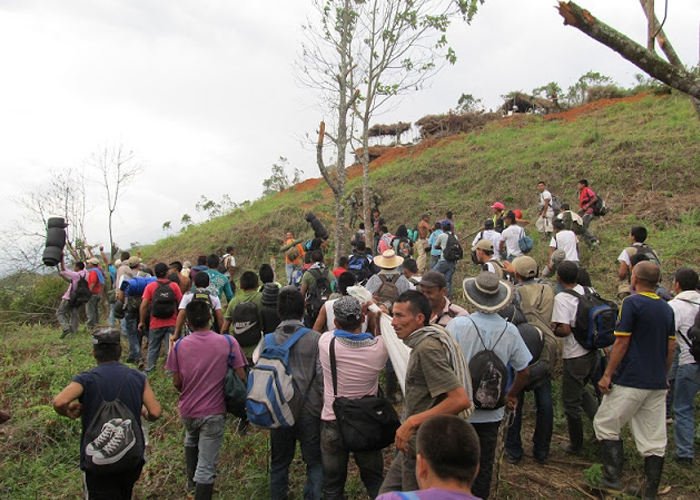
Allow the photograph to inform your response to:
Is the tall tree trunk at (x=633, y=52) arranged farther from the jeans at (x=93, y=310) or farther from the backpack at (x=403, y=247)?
the jeans at (x=93, y=310)

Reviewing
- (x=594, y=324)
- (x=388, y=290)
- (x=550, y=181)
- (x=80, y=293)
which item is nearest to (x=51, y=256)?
(x=80, y=293)

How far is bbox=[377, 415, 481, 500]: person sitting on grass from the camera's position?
5.08 feet

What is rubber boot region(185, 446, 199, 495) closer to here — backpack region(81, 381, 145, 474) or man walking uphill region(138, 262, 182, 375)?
backpack region(81, 381, 145, 474)

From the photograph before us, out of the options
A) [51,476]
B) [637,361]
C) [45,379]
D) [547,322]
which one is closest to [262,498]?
[51,476]

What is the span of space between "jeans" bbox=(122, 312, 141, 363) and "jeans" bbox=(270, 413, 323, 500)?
4.64 m

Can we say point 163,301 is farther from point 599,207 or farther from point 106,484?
point 599,207

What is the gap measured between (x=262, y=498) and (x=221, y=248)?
15.4 metres

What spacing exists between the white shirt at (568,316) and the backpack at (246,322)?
120 inches

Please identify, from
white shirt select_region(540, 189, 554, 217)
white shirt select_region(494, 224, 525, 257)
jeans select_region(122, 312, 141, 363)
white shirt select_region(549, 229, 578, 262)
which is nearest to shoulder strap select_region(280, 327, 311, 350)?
jeans select_region(122, 312, 141, 363)

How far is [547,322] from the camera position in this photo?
13.0 ft

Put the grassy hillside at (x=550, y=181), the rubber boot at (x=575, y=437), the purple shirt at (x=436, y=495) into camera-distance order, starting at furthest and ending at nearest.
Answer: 1. the grassy hillside at (x=550, y=181)
2. the rubber boot at (x=575, y=437)
3. the purple shirt at (x=436, y=495)

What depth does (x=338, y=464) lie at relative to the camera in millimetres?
3031

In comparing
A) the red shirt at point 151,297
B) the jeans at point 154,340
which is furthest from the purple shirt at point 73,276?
the jeans at point 154,340

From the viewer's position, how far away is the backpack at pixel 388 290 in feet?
16.1
